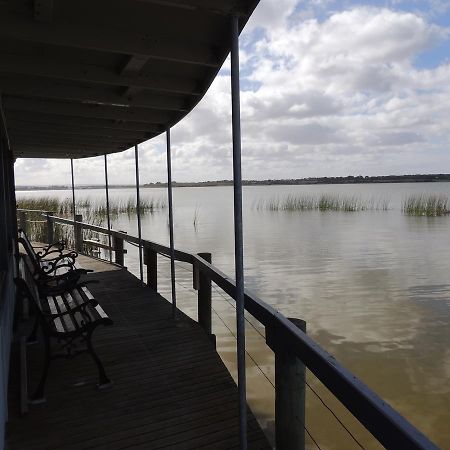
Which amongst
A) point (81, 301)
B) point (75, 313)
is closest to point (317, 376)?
point (75, 313)

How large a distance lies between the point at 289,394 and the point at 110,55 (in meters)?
2.40

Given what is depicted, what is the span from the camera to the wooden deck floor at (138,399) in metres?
2.68

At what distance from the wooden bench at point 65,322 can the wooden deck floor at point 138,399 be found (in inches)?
5.2

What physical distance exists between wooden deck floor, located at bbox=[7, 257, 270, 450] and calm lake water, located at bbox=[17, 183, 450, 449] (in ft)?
1.98

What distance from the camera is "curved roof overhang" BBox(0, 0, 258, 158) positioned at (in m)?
2.14

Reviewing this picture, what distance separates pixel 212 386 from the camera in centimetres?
335

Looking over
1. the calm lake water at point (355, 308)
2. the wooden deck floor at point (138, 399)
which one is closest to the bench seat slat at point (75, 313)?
the wooden deck floor at point (138, 399)

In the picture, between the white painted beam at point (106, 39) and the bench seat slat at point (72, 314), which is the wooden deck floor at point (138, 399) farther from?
the white painted beam at point (106, 39)

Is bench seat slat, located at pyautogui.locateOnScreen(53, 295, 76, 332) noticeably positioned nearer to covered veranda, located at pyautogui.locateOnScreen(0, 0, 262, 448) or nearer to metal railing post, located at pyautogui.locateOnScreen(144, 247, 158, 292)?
covered veranda, located at pyautogui.locateOnScreen(0, 0, 262, 448)

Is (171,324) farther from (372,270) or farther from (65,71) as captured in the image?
(372,270)

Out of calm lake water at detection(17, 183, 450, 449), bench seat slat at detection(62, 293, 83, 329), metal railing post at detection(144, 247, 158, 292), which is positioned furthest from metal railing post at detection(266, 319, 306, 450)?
metal railing post at detection(144, 247, 158, 292)

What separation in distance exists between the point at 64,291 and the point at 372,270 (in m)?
9.14

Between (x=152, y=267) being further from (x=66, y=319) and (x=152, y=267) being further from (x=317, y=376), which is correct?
(x=317, y=376)

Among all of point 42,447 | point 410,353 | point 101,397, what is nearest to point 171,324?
point 101,397
